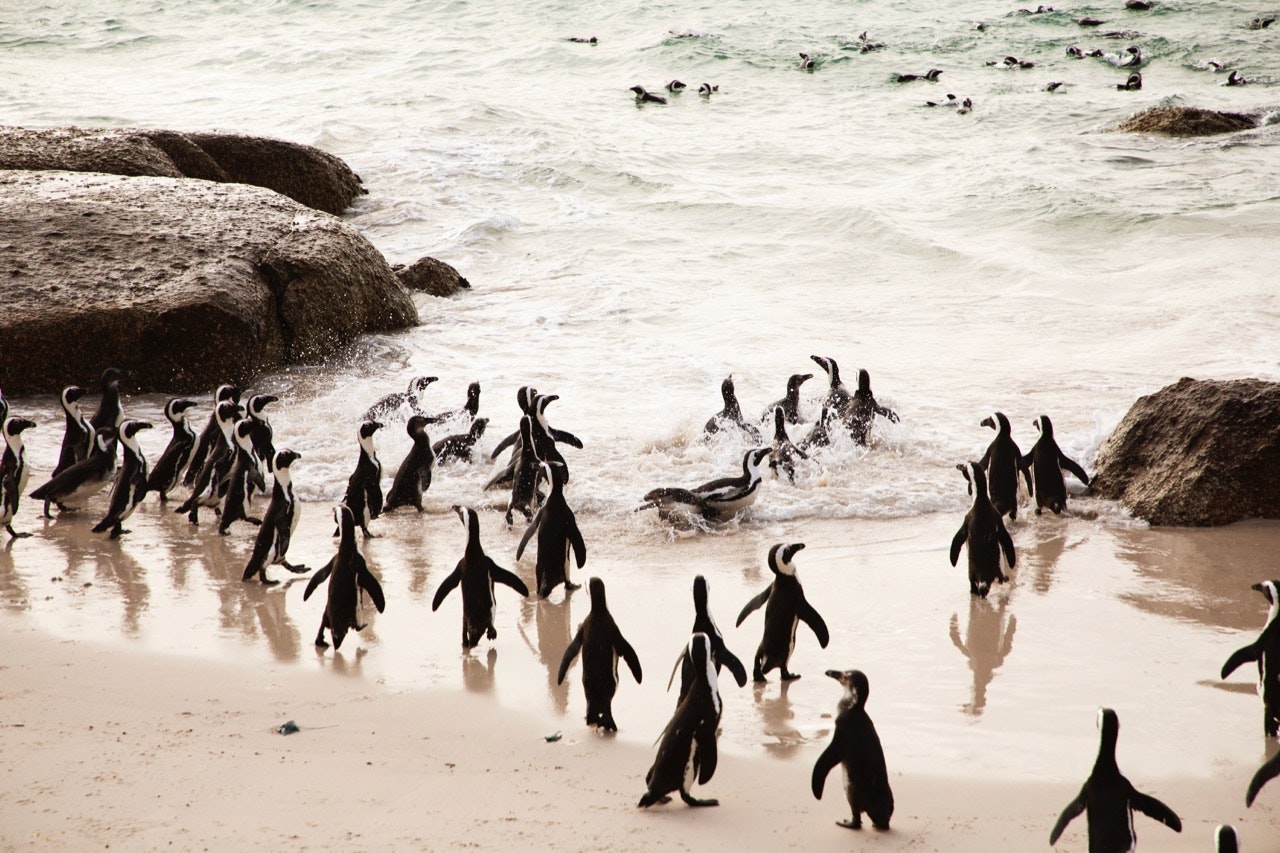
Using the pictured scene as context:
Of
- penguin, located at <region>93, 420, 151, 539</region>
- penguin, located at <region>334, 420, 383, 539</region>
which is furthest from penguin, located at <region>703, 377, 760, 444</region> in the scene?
penguin, located at <region>93, 420, 151, 539</region>

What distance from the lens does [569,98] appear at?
23422mm

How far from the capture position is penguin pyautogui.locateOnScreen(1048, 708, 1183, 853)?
301cm

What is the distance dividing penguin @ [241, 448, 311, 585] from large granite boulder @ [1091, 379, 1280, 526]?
14.4 feet

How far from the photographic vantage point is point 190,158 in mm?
13312

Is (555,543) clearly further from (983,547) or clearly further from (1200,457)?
(1200,457)

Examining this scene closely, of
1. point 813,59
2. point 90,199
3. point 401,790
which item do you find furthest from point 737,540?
point 813,59

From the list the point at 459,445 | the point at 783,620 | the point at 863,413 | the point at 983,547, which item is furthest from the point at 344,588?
the point at 863,413

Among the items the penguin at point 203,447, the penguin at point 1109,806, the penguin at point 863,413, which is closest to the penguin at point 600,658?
the penguin at point 1109,806

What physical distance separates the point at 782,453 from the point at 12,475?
13.9ft

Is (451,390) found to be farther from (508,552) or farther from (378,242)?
(378,242)

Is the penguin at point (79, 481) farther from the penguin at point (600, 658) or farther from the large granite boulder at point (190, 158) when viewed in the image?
the large granite boulder at point (190, 158)

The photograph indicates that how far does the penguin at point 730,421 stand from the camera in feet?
25.0

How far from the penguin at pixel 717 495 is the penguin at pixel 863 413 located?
142 centimetres

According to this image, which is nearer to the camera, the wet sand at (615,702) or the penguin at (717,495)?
the wet sand at (615,702)
